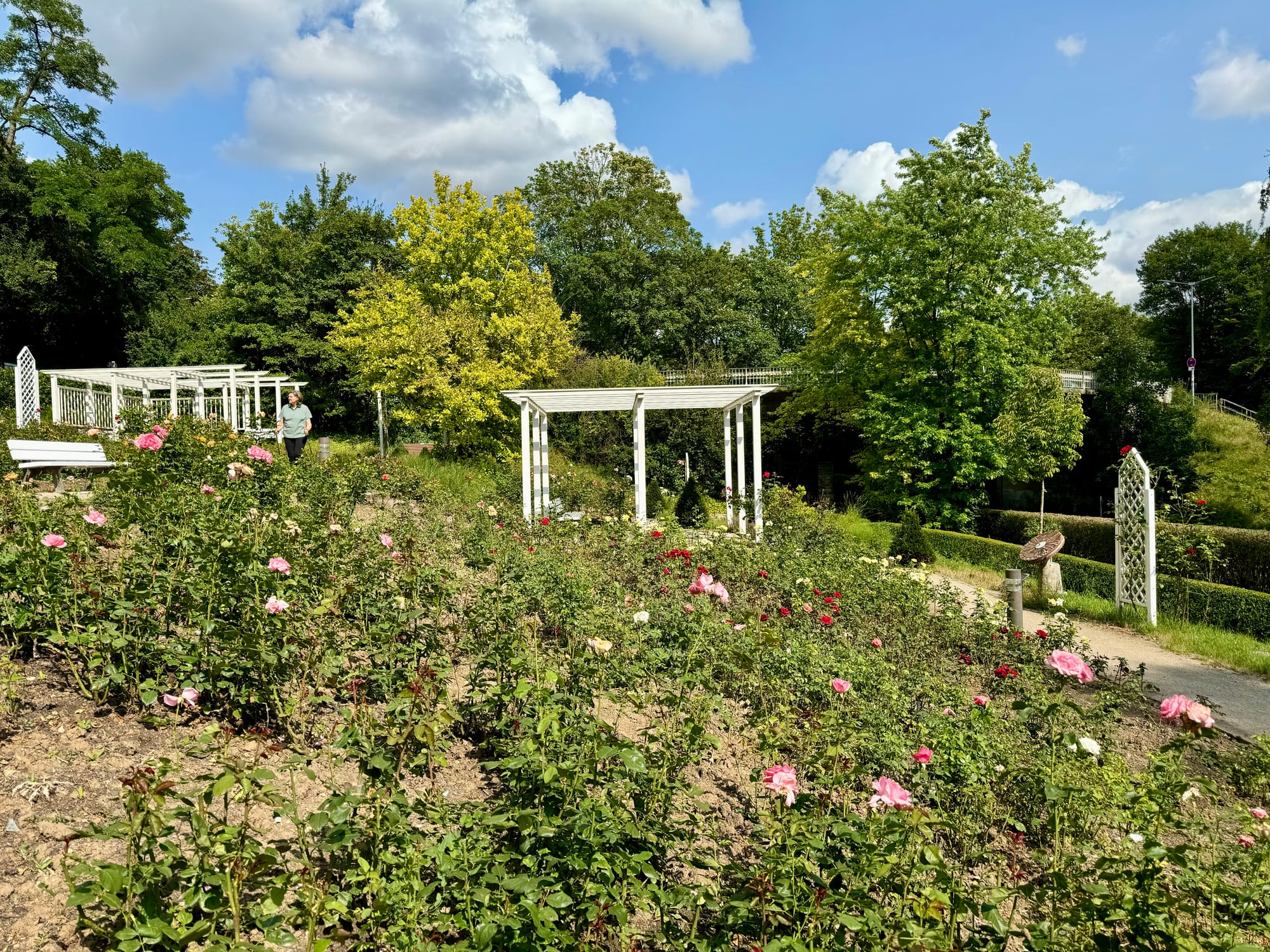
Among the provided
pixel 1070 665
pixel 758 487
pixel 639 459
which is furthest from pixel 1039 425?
pixel 1070 665

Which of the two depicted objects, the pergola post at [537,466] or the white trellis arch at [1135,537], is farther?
the pergola post at [537,466]

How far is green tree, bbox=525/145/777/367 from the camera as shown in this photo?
28.9 m

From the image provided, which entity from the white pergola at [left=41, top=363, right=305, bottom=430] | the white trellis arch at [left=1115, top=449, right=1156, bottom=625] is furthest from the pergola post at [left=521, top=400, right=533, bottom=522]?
the white trellis arch at [left=1115, top=449, right=1156, bottom=625]

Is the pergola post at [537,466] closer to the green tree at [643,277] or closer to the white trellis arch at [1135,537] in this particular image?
the white trellis arch at [1135,537]

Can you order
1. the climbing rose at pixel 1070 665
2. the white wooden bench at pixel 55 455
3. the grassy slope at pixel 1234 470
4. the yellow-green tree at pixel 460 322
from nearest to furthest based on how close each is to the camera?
the climbing rose at pixel 1070 665 → the white wooden bench at pixel 55 455 → the grassy slope at pixel 1234 470 → the yellow-green tree at pixel 460 322

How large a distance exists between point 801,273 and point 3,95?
2693 centimetres

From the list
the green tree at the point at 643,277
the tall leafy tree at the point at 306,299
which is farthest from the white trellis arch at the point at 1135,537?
the tall leafy tree at the point at 306,299

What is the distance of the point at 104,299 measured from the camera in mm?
27531

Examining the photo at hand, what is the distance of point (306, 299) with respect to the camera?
27.2 m

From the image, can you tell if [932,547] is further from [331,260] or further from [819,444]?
[331,260]

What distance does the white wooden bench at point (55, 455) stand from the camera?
25.1 feet

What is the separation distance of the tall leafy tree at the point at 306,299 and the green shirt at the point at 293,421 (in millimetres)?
15758

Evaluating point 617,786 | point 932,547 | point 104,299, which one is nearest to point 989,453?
point 932,547

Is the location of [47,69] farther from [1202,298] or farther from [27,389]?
[1202,298]
